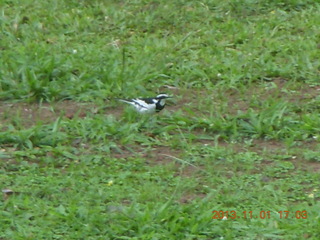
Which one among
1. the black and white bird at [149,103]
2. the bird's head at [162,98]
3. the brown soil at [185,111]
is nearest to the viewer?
the brown soil at [185,111]

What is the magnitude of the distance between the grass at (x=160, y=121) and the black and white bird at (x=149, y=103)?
6 centimetres

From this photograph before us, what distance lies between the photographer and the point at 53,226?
184 inches

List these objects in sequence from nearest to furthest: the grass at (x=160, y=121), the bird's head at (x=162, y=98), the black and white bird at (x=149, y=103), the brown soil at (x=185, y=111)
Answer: the grass at (x=160, y=121), the brown soil at (x=185, y=111), the black and white bird at (x=149, y=103), the bird's head at (x=162, y=98)

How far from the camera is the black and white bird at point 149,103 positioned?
602 centimetres

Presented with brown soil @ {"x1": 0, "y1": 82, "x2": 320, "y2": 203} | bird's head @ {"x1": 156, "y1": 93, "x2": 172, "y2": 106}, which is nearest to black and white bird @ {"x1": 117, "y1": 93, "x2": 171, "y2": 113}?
bird's head @ {"x1": 156, "y1": 93, "x2": 172, "y2": 106}

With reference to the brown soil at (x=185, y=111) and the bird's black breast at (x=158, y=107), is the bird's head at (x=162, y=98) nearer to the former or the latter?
the bird's black breast at (x=158, y=107)

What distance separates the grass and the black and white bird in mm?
61
